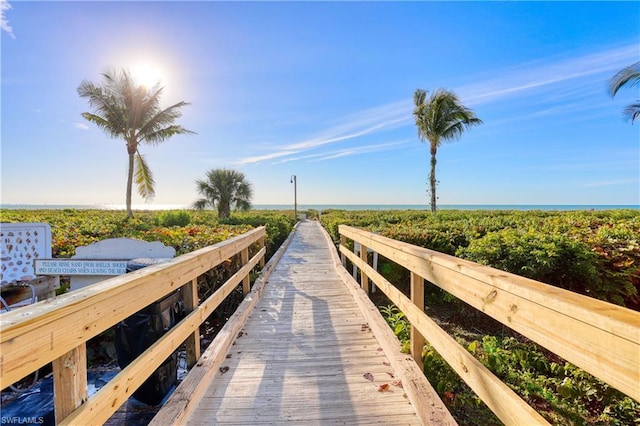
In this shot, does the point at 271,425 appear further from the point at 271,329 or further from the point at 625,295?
the point at 625,295

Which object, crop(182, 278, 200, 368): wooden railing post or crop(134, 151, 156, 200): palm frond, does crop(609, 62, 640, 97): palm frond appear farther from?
crop(134, 151, 156, 200): palm frond

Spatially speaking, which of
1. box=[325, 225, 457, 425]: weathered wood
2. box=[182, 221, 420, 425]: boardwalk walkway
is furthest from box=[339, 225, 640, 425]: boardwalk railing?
box=[182, 221, 420, 425]: boardwalk walkway

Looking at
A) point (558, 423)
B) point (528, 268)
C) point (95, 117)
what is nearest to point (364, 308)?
point (558, 423)

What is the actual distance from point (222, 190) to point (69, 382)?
18030mm

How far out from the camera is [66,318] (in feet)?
Answer: 3.43

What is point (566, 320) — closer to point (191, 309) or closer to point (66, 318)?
point (66, 318)

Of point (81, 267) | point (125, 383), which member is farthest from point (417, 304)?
point (81, 267)

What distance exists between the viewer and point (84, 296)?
118 cm

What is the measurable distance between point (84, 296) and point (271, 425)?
1.34m

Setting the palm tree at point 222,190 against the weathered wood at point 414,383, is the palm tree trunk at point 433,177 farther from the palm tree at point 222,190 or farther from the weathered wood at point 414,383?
the weathered wood at point 414,383

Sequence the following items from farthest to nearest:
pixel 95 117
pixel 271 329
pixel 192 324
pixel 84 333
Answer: pixel 95 117 → pixel 271 329 → pixel 192 324 → pixel 84 333

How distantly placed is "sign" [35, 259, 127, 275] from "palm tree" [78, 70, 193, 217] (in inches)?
593

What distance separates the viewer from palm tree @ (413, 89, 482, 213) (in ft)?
58.1

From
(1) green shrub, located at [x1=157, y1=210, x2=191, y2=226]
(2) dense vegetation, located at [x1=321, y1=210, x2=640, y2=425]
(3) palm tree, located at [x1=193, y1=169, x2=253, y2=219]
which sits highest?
(3) palm tree, located at [x1=193, y1=169, x2=253, y2=219]
